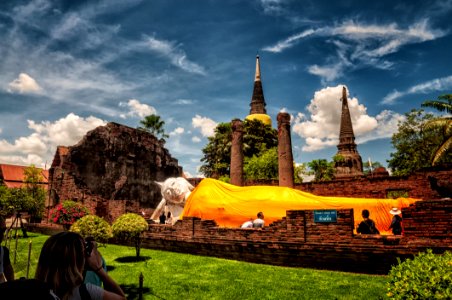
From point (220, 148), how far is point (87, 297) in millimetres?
31793

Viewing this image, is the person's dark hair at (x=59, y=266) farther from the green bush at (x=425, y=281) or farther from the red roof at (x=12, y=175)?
the red roof at (x=12, y=175)

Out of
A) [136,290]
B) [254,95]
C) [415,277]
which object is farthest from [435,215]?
[254,95]

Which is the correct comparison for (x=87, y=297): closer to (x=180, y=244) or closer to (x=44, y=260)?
(x=44, y=260)

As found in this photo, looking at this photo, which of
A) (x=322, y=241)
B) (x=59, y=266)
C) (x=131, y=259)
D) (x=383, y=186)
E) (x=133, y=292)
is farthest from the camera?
(x=383, y=186)

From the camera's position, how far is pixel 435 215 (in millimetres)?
6906

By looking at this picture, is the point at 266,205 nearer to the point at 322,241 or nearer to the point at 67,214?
the point at 322,241

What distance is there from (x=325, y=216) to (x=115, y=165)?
30392mm

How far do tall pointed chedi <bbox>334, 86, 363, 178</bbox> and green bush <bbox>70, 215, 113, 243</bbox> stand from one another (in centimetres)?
3598

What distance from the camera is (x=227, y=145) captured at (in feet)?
108

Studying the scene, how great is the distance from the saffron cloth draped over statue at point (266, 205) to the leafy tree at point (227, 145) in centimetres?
1939

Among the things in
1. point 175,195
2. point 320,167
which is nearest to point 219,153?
point 320,167

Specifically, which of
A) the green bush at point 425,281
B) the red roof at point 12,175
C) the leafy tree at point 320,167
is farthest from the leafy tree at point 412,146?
the red roof at point 12,175

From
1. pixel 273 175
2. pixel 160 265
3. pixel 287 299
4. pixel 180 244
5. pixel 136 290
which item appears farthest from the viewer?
pixel 273 175

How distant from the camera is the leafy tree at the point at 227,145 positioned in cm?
3303
